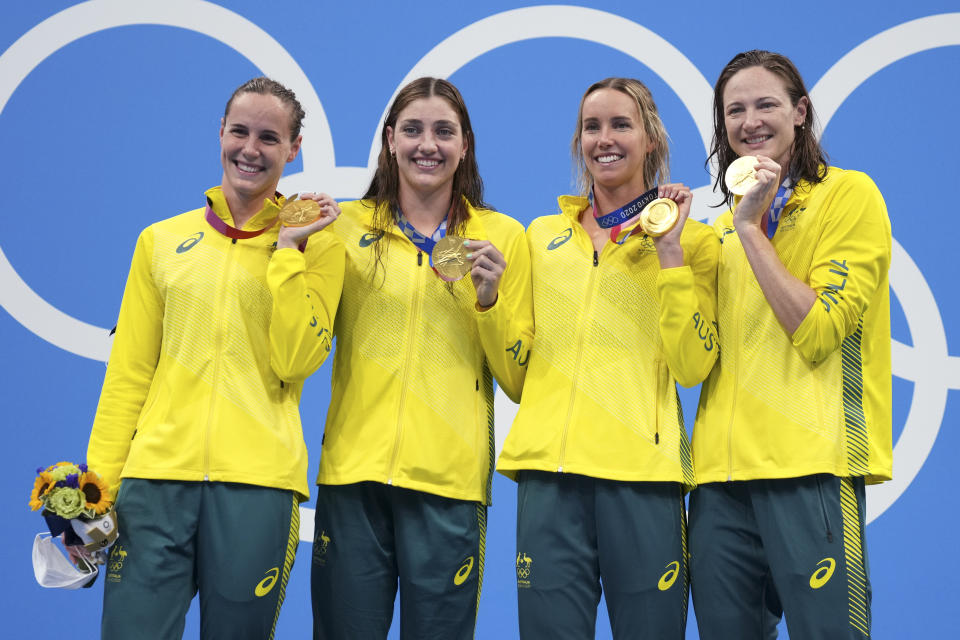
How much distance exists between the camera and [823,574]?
2.50 metres

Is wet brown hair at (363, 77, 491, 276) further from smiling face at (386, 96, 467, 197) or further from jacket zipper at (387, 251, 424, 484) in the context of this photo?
jacket zipper at (387, 251, 424, 484)

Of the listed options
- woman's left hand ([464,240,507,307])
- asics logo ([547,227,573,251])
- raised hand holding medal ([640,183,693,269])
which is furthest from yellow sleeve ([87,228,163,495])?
raised hand holding medal ([640,183,693,269])

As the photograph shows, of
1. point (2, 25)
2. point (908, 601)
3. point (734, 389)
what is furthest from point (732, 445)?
point (2, 25)

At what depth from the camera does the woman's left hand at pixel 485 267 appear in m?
2.80

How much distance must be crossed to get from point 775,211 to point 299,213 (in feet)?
4.47

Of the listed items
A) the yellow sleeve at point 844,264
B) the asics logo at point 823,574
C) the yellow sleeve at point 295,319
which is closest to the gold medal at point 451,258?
the yellow sleeve at point 295,319

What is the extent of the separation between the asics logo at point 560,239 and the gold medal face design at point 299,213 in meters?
0.71

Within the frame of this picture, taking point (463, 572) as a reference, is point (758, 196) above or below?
above

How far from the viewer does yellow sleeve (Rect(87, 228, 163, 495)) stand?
2.81 meters

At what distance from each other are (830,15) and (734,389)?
8.04 ft

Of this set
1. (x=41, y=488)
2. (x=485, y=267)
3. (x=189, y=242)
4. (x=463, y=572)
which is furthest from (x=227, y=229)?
(x=463, y=572)

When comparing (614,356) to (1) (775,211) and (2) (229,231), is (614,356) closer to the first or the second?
(1) (775,211)

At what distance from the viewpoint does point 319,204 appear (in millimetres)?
2832

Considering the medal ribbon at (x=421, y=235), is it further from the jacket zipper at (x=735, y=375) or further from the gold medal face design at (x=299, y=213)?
the jacket zipper at (x=735, y=375)
